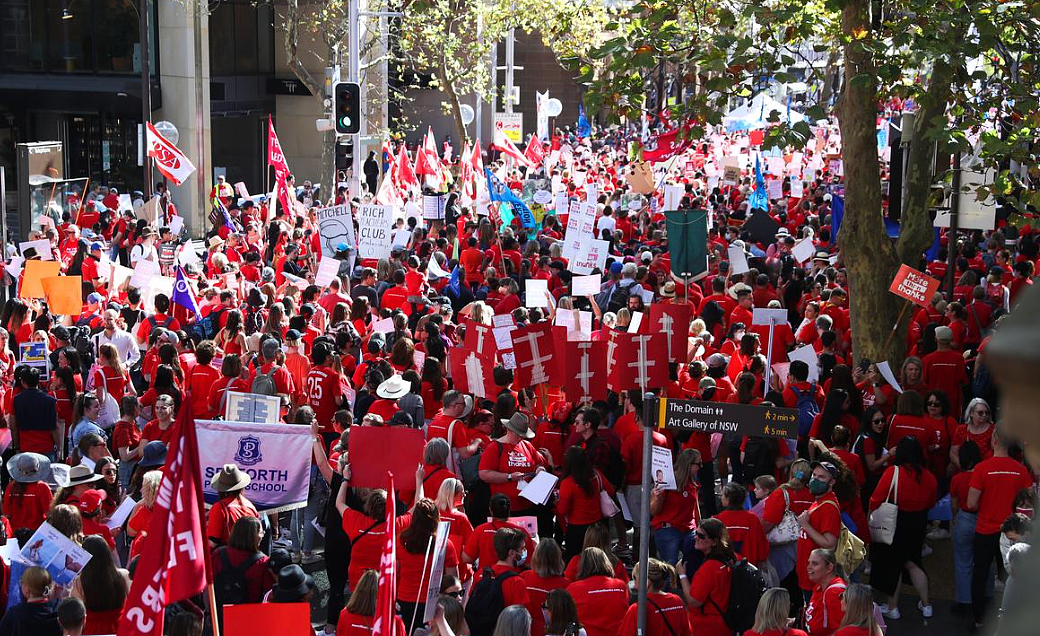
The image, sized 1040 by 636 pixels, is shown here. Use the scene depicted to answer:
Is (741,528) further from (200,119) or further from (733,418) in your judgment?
(200,119)

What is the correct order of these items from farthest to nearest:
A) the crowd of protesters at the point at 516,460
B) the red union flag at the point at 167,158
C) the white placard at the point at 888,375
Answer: the red union flag at the point at 167,158
the white placard at the point at 888,375
the crowd of protesters at the point at 516,460

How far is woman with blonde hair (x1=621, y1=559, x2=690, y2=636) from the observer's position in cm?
670

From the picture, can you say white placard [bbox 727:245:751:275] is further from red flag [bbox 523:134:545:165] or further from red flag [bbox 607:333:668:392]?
red flag [bbox 523:134:545:165]

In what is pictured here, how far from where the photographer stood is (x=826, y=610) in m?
6.98

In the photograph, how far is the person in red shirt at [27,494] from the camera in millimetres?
8219

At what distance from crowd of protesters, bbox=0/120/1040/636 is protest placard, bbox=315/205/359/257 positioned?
1851mm

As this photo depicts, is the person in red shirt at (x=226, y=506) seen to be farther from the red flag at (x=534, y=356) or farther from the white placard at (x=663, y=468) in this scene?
the red flag at (x=534, y=356)

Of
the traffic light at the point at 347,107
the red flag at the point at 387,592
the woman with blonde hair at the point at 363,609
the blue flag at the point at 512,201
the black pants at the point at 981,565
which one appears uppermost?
the traffic light at the point at 347,107

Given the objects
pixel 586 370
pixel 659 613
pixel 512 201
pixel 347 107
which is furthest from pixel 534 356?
pixel 347 107

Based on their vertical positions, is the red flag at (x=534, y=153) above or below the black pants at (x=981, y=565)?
above

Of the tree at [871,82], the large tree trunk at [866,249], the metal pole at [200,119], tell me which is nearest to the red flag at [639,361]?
the tree at [871,82]

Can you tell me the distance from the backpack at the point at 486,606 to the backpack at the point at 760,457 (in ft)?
11.0

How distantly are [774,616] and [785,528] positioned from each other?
6.78 feet

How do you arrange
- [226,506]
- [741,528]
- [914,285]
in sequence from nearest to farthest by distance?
[226,506] → [741,528] → [914,285]
